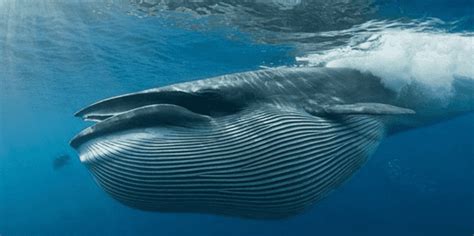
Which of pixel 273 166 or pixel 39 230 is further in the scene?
pixel 39 230

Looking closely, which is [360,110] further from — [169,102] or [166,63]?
[166,63]

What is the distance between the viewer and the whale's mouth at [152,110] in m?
4.14

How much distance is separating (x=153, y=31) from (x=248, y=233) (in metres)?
11.2

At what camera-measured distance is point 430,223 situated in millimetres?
22594

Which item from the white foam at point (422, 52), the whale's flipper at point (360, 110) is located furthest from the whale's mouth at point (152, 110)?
the white foam at point (422, 52)

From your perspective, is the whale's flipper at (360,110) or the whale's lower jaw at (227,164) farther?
the whale's flipper at (360,110)

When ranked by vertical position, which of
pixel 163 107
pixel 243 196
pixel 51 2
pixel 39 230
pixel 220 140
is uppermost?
pixel 51 2

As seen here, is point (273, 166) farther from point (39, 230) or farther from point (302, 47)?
point (39, 230)

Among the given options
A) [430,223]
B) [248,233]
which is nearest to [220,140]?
[248,233]

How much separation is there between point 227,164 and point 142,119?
99 cm

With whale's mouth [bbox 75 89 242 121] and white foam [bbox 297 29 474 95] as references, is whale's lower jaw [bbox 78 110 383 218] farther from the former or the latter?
white foam [bbox 297 29 474 95]

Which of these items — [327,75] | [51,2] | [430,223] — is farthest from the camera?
[430,223]

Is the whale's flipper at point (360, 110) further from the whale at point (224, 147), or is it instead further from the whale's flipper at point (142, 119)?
the whale's flipper at point (142, 119)

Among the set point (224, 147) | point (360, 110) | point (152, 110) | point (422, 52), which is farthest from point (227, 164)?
point (422, 52)
